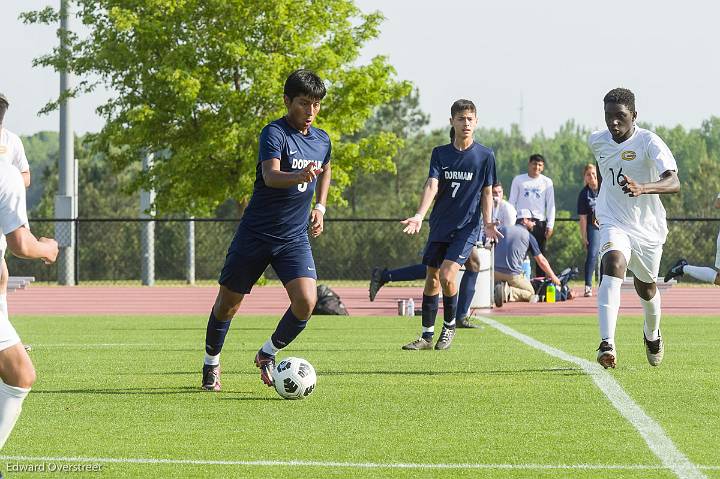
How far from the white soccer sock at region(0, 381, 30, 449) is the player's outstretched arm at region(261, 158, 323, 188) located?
3.16m

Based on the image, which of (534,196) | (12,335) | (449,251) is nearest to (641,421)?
(12,335)

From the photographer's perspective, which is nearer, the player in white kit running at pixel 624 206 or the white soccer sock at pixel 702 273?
the player in white kit running at pixel 624 206

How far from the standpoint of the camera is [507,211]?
1959 centimetres

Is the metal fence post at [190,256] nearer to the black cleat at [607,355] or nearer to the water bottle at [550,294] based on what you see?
the water bottle at [550,294]

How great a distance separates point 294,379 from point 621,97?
3245 mm

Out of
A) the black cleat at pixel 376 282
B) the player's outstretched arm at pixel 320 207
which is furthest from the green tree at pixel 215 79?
the player's outstretched arm at pixel 320 207

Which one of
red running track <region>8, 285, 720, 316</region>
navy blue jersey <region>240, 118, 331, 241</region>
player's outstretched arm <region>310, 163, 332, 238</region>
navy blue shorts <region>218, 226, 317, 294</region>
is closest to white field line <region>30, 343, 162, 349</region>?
player's outstretched arm <region>310, 163, 332, 238</region>

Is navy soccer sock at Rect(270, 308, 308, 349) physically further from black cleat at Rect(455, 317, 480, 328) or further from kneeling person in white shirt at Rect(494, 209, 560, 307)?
kneeling person in white shirt at Rect(494, 209, 560, 307)

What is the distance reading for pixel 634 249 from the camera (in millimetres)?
9688

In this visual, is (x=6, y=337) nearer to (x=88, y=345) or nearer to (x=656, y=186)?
(x=656, y=186)

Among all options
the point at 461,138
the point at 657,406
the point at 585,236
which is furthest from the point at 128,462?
the point at 585,236

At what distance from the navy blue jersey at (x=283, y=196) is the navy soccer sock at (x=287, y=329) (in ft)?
1.83

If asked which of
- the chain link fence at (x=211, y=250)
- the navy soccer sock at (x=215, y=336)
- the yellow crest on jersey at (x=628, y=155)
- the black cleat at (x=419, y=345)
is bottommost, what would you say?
the chain link fence at (x=211, y=250)

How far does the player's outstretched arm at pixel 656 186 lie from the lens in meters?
8.95
